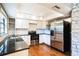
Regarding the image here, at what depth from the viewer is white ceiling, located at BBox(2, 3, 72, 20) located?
103 cm

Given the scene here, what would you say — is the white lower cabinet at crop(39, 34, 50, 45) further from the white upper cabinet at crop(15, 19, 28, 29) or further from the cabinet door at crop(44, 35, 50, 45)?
the white upper cabinet at crop(15, 19, 28, 29)

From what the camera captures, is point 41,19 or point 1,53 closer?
point 1,53

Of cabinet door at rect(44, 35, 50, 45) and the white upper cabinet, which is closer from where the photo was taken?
the white upper cabinet

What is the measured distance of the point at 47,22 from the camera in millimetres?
1138

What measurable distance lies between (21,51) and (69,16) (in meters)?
0.79

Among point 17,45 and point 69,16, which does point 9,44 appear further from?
point 69,16

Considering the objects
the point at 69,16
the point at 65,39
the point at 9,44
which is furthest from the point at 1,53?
the point at 69,16

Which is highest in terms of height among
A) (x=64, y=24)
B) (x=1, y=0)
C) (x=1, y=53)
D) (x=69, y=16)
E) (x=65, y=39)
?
(x=1, y=0)

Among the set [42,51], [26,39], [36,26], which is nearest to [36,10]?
[36,26]

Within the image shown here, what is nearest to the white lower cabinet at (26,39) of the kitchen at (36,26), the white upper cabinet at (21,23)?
the kitchen at (36,26)

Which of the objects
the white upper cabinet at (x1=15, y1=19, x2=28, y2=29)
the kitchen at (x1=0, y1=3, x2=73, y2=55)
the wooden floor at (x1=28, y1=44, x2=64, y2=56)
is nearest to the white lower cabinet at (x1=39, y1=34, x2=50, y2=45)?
the kitchen at (x1=0, y1=3, x2=73, y2=55)

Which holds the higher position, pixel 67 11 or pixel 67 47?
pixel 67 11

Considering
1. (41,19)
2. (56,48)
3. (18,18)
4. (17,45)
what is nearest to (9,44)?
(17,45)

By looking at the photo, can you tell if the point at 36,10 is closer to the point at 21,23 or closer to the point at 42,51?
the point at 21,23
